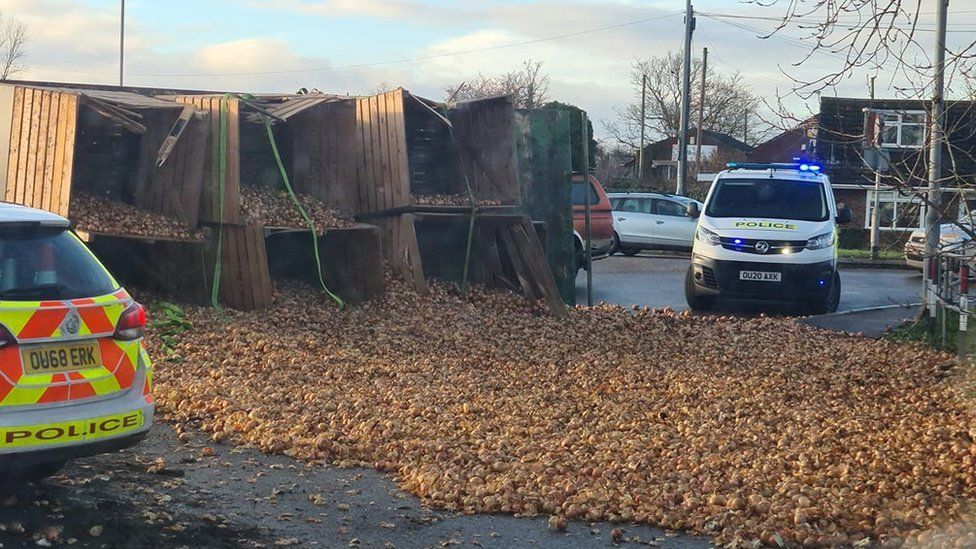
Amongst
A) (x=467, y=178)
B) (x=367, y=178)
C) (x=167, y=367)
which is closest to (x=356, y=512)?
(x=167, y=367)

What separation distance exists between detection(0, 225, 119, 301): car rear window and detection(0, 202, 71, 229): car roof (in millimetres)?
33

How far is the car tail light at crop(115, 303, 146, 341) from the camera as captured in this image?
591cm

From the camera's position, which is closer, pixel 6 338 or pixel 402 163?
pixel 6 338

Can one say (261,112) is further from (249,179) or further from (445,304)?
(445,304)

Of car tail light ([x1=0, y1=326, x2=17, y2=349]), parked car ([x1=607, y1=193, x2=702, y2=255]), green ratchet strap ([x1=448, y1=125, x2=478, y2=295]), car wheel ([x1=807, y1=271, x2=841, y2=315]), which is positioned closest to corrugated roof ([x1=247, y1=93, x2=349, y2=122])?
green ratchet strap ([x1=448, y1=125, x2=478, y2=295])

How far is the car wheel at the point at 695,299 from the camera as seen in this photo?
16641 mm

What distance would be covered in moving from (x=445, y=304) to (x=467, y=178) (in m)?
2.19

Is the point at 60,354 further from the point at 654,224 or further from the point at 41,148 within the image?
the point at 654,224

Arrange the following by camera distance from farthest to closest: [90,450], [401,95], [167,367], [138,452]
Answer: [401,95], [167,367], [138,452], [90,450]

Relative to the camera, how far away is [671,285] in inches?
813

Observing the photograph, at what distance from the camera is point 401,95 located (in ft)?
44.9

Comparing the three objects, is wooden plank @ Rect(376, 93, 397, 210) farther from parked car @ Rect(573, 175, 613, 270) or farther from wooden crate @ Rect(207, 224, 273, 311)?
parked car @ Rect(573, 175, 613, 270)

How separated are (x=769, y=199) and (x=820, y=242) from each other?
106cm

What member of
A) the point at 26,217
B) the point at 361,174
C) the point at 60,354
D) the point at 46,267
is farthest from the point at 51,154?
the point at 60,354
